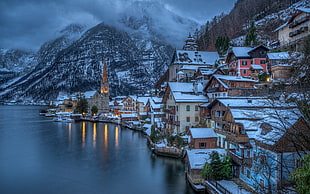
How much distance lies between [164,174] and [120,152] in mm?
11964

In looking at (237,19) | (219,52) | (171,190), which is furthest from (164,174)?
(237,19)

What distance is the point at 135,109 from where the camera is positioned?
72.6m

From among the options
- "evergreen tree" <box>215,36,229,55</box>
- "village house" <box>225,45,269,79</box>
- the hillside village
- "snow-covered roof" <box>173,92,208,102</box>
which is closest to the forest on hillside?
"evergreen tree" <box>215,36,229,55</box>

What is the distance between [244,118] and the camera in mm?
19953

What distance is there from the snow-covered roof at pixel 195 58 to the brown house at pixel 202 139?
127 feet

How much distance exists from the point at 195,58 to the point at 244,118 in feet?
150

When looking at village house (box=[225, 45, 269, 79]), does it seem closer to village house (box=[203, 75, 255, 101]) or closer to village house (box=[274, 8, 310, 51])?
village house (box=[274, 8, 310, 51])

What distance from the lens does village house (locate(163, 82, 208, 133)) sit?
33312mm

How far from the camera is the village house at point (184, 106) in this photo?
33312 mm

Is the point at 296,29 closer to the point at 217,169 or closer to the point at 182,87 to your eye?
the point at 182,87

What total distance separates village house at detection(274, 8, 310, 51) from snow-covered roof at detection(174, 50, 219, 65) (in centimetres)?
2210

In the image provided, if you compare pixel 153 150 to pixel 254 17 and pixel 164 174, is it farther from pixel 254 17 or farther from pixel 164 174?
pixel 254 17

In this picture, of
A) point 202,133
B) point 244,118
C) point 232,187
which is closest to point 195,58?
point 202,133

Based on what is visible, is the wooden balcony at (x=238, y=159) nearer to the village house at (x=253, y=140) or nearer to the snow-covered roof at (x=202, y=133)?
the village house at (x=253, y=140)
